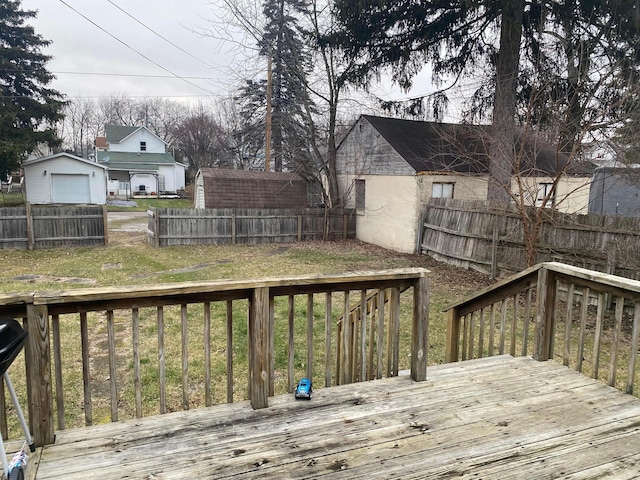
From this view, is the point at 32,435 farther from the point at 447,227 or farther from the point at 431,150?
the point at 431,150

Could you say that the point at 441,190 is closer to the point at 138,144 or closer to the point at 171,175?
the point at 171,175

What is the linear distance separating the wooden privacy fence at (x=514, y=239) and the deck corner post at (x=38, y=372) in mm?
7351

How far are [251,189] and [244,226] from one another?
2.20 m

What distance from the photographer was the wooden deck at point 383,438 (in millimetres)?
1906

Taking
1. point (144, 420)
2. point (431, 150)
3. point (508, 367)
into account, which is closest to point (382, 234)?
point (431, 150)

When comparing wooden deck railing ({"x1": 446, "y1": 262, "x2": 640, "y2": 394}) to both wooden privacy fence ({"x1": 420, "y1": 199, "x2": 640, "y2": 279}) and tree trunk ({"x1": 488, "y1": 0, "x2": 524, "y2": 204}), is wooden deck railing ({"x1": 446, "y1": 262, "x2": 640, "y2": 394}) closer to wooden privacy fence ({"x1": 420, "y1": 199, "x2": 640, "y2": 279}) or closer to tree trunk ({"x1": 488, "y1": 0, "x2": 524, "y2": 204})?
wooden privacy fence ({"x1": 420, "y1": 199, "x2": 640, "y2": 279})

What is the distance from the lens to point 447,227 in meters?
11.1

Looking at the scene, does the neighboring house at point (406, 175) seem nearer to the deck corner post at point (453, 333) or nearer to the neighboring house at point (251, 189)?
the neighboring house at point (251, 189)

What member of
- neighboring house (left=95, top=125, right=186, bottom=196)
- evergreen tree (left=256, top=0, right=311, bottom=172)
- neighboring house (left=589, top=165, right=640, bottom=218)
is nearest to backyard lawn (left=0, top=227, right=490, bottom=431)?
evergreen tree (left=256, top=0, right=311, bottom=172)

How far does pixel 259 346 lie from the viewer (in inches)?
95.4

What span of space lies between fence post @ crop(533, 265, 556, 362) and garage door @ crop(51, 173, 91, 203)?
2420 centimetres

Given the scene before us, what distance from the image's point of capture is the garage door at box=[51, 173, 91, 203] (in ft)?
72.7

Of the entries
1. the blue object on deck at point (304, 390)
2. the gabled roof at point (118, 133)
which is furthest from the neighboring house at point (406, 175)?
the gabled roof at point (118, 133)

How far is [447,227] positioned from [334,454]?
9.71 m
